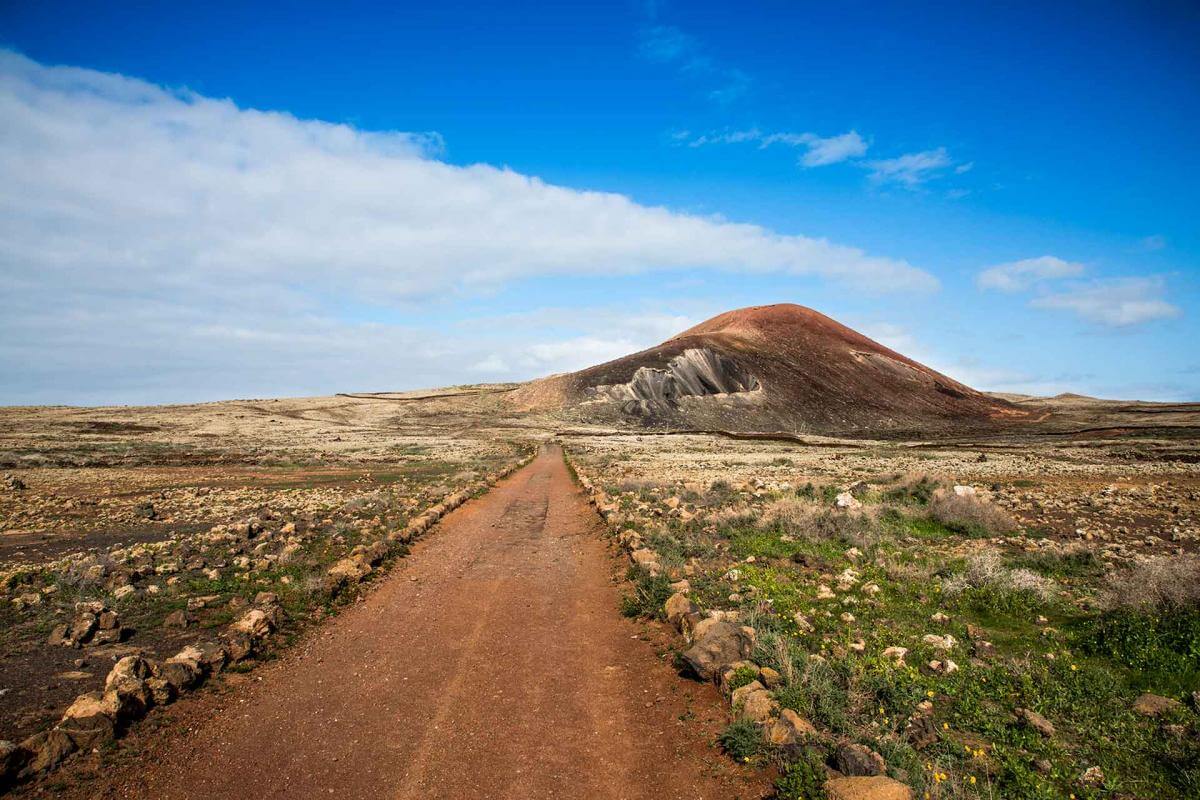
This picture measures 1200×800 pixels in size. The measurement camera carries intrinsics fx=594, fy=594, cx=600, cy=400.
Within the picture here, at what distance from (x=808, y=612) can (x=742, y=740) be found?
374 centimetres

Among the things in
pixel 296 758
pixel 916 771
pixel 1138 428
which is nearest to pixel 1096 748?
pixel 916 771

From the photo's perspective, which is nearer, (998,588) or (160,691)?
(160,691)

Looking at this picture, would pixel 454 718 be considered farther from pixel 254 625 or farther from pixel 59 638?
pixel 59 638

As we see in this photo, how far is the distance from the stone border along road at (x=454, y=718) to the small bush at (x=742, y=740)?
0.13 m

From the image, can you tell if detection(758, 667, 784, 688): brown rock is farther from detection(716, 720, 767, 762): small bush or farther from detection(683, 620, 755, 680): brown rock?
detection(716, 720, 767, 762): small bush

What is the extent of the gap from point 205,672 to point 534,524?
36.5 feet

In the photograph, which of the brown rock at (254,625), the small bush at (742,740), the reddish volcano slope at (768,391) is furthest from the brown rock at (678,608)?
the reddish volcano slope at (768,391)

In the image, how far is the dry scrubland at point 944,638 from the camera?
5.19m

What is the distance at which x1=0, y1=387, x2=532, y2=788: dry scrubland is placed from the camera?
6645 mm

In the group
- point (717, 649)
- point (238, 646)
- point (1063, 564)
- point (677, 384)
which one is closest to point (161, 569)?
point (238, 646)

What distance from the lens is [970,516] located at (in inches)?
583

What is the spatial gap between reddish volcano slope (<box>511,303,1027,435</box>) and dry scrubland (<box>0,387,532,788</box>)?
68.1 m

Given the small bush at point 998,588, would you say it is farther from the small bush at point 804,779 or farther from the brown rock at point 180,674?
the brown rock at point 180,674

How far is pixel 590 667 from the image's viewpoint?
7988 millimetres
